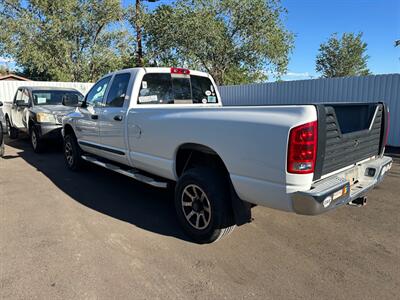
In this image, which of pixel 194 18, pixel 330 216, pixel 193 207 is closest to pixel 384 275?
pixel 330 216

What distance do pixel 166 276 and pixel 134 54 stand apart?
23.9 metres

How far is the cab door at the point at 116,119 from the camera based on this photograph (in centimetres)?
448

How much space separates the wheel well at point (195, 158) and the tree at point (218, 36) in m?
17.7

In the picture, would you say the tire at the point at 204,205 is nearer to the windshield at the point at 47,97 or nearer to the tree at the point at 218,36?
the windshield at the point at 47,97

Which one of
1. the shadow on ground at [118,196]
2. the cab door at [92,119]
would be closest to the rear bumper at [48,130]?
the shadow on ground at [118,196]

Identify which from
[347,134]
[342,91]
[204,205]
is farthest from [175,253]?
[342,91]

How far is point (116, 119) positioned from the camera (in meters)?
4.54

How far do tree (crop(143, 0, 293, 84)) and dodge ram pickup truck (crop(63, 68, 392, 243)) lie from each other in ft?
54.0

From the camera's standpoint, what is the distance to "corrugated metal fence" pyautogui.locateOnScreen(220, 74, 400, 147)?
9297 mm

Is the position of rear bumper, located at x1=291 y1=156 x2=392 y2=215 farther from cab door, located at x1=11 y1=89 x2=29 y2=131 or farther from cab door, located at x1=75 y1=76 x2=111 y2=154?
cab door, located at x1=11 y1=89 x2=29 y2=131

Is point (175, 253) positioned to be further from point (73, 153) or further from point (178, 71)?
point (73, 153)

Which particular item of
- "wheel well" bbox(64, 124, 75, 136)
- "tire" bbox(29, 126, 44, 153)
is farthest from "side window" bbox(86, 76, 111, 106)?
"tire" bbox(29, 126, 44, 153)

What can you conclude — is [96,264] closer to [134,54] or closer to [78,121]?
[78,121]

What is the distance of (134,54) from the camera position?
968 inches
